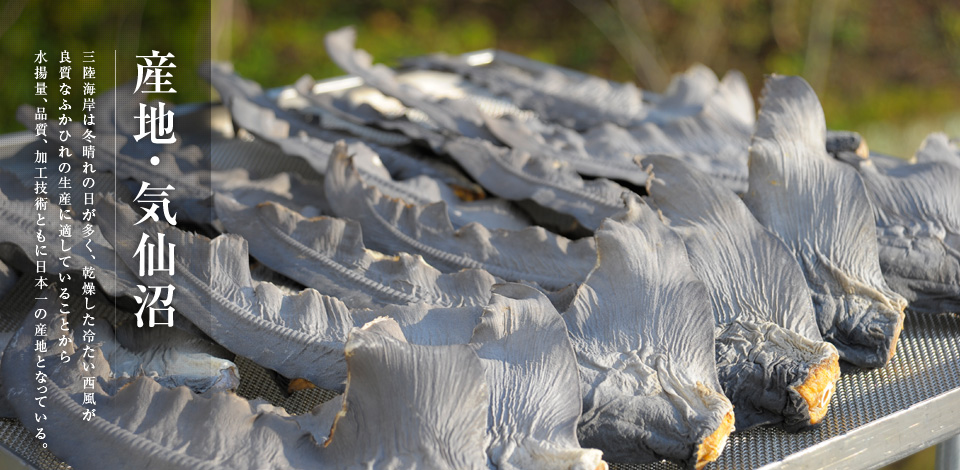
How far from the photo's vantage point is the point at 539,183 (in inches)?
35.2

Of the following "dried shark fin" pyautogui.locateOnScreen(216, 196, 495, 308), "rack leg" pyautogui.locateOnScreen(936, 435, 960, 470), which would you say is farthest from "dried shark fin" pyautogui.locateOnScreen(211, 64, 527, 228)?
"rack leg" pyautogui.locateOnScreen(936, 435, 960, 470)

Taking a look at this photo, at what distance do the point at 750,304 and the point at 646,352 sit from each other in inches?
5.2

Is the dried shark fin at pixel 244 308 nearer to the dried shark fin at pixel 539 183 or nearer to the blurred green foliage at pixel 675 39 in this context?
the dried shark fin at pixel 539 183

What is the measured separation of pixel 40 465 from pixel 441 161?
56 cm

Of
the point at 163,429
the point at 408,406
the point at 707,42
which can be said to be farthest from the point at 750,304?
the point at 707,42

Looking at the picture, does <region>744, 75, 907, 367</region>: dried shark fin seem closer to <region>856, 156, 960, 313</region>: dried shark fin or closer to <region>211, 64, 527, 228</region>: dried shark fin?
<region>856, 156, 960, 313</region>: dried shark fin

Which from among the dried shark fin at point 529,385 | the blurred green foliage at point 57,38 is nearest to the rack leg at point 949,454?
the dried shark fin at point 529,385

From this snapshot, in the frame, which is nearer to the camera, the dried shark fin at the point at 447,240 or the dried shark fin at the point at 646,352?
the dried shark fin at the point at 646,352

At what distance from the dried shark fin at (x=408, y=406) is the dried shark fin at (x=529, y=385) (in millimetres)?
25

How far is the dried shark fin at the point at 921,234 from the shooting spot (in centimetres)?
79

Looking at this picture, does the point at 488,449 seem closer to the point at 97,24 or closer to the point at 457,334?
the point at 457,334

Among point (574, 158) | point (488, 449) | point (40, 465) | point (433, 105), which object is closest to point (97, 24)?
point (433, 105)

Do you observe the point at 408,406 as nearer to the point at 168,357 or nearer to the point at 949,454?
the point at 168,357

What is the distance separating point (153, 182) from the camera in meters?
0.86
